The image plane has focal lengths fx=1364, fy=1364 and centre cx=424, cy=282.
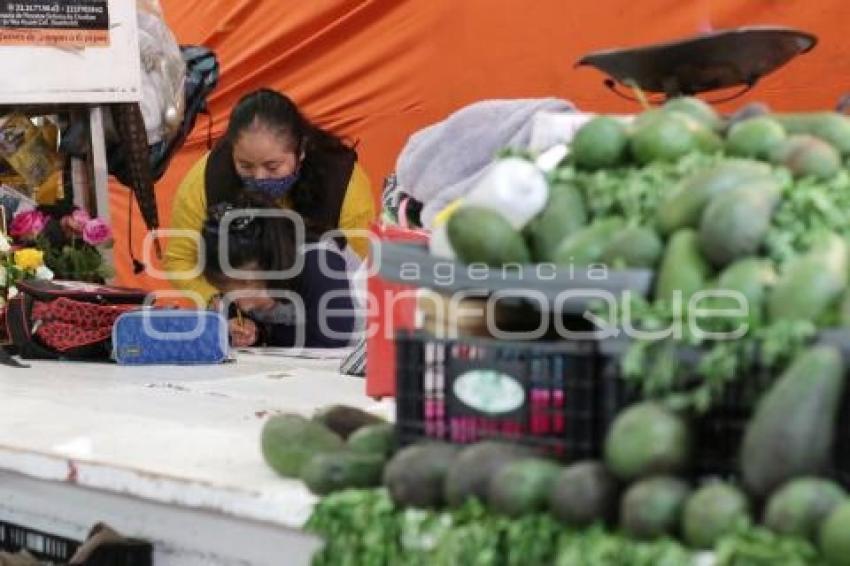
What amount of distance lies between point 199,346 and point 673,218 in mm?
1979

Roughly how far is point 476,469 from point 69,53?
114 inches

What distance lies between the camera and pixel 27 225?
3.78 meters

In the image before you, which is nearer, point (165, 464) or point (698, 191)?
point (698, 191)

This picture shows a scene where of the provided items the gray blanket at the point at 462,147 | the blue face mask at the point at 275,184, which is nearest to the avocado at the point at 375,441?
the gray blanket at the point at 462,147

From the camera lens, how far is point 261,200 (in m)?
3.91

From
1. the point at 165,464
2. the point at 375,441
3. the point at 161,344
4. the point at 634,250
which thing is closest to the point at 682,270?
the point at 634,250

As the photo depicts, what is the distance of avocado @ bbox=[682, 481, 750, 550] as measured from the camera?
4.02 ft

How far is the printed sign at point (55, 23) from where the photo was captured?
3.86m

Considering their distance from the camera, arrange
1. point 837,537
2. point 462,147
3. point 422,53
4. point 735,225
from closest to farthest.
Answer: point 837,537
point 735,225
point 462,147
point 422,53

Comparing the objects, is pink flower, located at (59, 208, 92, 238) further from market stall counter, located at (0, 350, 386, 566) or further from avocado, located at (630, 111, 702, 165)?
avocado, located at (630, 111, 702, 165)

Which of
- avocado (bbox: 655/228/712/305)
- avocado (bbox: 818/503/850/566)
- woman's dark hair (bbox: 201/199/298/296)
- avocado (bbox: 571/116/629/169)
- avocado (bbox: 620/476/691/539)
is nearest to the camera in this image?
avocado (bbox: 818/503/850/566)

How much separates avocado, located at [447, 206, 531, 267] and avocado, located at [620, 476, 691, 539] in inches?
13.3

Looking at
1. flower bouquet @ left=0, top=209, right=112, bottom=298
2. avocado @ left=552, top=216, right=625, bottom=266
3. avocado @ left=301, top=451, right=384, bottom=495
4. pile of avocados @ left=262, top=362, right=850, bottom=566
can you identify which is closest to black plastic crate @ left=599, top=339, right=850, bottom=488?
pile of avocados @ left=262, top=362, right=850, bottom=566

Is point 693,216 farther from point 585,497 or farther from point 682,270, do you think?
point 585,497
